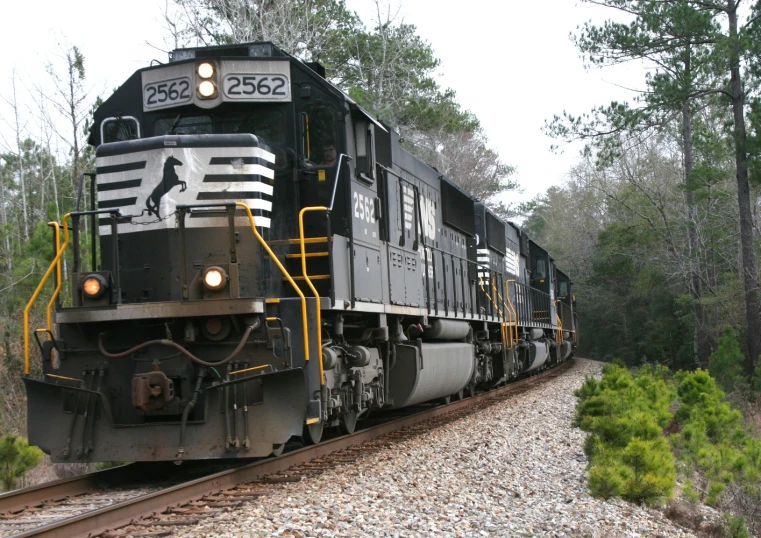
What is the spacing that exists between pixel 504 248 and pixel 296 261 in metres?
10.4

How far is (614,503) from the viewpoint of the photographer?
5.46 m

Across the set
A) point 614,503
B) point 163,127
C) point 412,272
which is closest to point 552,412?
point 412,272

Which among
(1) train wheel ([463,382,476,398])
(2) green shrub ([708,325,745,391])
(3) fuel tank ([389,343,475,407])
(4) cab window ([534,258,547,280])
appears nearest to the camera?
(3) fuel tank ([389,343,475,407])

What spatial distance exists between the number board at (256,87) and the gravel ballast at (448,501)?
3154mm

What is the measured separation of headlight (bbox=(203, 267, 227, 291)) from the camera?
19.0ft

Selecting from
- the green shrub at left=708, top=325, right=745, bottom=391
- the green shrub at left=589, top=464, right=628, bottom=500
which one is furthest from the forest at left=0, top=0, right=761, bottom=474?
the green shrub at left=589, top=464, right=628, bottom=500

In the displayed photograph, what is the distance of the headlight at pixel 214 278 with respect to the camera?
5.80 meters

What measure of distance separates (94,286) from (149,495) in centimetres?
176

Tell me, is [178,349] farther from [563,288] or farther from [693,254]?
[563,288]

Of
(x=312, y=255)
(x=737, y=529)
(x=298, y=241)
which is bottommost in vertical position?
(x=737, y=529)

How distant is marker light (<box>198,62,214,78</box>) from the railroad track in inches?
125

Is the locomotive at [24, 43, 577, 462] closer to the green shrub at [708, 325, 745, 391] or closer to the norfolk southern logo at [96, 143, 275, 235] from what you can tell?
the norfolk southern logo at [96, 143, 275, 235]

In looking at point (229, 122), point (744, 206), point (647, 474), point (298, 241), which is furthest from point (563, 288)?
point (647, 474)

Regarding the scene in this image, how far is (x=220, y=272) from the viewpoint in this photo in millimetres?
5816
